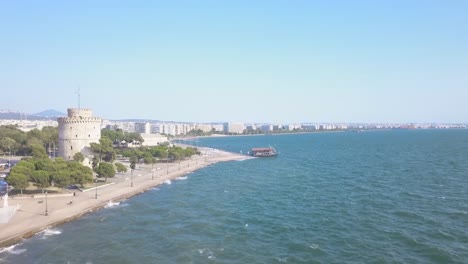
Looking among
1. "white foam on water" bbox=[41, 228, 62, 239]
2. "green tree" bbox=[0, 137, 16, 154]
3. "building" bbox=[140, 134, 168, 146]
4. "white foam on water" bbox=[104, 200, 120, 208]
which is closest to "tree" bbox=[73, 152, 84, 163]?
"white foam on water" bbox=[104, 200, 120, 208]

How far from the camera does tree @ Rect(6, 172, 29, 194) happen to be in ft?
173

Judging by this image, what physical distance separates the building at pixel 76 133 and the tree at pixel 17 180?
25.9m

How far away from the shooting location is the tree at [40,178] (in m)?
54.1

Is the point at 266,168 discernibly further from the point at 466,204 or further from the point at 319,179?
the point at 466,204

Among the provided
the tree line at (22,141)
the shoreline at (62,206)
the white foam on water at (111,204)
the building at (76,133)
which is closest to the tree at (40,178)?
the shoreline at (62,206)

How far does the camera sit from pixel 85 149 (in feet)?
264

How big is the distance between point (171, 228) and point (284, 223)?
12458mm

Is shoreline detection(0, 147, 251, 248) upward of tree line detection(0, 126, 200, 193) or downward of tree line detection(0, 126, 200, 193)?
downward

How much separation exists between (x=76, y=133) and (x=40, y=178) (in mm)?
26905

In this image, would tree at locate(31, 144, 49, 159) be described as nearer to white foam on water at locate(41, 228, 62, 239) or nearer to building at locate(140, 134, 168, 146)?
white foam on water at locate(41, 228, 62, 239)

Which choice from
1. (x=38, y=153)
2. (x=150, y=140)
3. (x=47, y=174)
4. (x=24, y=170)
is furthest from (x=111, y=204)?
(x=150, y=140)

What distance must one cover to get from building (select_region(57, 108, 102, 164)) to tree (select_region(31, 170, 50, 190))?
25.1m

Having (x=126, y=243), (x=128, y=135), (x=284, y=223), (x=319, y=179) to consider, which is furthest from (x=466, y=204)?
(x=128, y=135)

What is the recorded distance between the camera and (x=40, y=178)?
177ft
